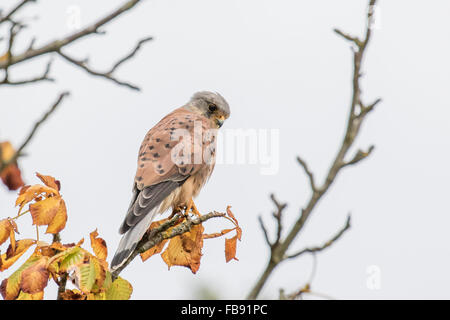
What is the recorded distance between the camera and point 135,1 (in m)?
1.71

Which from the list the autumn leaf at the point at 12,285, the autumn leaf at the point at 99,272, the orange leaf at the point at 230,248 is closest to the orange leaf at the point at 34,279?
the autumn leaf at the point at 12,285

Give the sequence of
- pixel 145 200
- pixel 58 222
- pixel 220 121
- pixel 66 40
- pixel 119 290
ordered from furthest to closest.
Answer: pixel 220 121 → pixel 145 200 → pixel 58 222 → pixel 119 290 → pixel 66 40

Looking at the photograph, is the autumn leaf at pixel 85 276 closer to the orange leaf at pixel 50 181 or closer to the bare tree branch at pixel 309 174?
the orange leaf at pixel 50 181

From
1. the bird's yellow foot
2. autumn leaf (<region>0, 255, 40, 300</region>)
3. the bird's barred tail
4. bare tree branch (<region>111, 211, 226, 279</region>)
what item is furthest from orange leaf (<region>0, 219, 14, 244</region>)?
the bird's yellow foot

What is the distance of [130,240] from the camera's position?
126 inches

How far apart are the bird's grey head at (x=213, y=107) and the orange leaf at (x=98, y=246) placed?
3068mm

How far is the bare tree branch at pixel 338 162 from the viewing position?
1367 millimetres

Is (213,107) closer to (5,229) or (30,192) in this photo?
(30,192)

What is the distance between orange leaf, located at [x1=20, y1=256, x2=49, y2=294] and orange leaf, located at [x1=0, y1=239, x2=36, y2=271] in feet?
0.45

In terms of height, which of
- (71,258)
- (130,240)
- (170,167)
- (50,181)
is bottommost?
(71,258)

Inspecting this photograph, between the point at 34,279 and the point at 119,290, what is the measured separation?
0.30 metres

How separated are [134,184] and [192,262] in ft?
4.06

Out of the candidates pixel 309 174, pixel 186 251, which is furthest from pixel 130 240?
pixel 309 174
